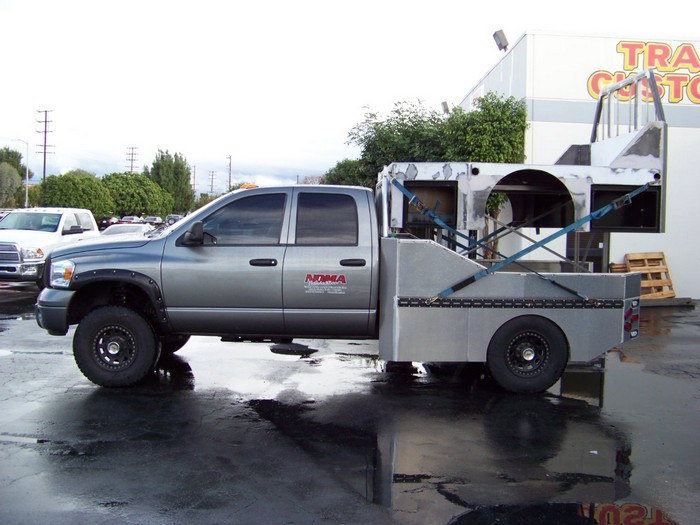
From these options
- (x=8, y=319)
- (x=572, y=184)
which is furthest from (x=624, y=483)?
(x=8, y=319)

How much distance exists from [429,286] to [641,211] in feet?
8.95

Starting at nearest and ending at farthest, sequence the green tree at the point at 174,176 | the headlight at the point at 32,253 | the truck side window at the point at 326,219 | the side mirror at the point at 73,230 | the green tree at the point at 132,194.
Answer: the truck side window at the point at 326,219 → the headlight at the point at 32,253 → the side mirror at the point at 73,230 → the green tree at the point at 132,194 → the green tree at the point at 174,176

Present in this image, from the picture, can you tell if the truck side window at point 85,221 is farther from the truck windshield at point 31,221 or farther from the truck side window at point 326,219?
the truck side window at point 326,219

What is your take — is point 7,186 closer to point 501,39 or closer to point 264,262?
point 501,39

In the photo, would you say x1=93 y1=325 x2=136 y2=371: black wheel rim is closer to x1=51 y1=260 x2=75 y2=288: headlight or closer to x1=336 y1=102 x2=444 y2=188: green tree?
x1=51 y1=260 x2=75 y2=288: headlight

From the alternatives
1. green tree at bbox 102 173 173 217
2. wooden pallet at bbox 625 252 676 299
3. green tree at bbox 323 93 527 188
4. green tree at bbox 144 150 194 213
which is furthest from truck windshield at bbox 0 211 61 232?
green tree at bbox 144 150 194 213

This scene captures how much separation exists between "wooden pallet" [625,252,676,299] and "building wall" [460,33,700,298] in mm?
334

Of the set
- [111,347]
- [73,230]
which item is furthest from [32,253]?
[111,347]

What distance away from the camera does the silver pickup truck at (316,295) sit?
23.2 feet

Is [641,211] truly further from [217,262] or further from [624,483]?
[217,262]

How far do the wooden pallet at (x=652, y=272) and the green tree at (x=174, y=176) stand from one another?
96.8 meters

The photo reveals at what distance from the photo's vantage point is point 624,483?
16.3 ft

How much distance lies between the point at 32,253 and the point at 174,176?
96.0m

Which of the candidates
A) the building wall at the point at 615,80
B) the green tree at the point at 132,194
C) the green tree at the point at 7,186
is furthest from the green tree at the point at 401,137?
the green tree at the point at 7,186
